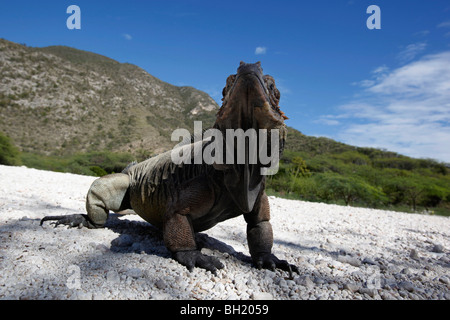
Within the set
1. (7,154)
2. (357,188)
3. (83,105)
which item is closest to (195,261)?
(357,188)

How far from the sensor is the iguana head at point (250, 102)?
192 centimetres

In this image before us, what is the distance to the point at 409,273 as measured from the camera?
3.14 meters

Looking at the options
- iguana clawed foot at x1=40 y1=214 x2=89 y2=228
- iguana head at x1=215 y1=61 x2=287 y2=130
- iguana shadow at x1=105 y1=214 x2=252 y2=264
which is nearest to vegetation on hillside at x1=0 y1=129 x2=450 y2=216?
iguana shadow at x1=105 y1=214 x2=252 y2=264

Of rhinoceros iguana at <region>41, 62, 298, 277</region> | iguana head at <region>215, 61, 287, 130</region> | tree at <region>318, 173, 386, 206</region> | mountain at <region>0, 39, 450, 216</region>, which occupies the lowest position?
tree at <region>318, 173, 386, 206</region>

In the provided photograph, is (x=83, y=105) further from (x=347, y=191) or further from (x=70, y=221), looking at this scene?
(x=70, y=221)

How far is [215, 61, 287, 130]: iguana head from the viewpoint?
6.28 ft

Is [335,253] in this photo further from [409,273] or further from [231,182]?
[231,182]

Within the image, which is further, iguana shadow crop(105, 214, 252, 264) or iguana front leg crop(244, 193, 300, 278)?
iguana shadow crop(105, 214, 252, 264)

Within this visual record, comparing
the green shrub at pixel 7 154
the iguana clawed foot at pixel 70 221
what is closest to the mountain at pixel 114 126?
the green shrub at pixel 7 154

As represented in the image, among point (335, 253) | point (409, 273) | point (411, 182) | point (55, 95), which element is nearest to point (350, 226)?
point (335, 253)

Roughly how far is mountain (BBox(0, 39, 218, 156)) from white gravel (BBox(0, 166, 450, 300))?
122ft

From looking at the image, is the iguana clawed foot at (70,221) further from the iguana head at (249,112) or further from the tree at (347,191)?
the tree at (347,191)

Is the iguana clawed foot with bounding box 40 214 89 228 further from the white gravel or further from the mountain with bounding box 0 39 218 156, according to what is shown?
the mountain with bounding box 0 39 218 156

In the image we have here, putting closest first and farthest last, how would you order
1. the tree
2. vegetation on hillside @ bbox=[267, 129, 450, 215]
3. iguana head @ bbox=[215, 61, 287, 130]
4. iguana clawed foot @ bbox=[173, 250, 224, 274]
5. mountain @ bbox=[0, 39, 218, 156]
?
iguana head @ bbox=[215, 61, 287, 130] → iguana clawed foot @ bbox=[173, 250, 224, 274] → the tree → vegetation on hillside @ bbox=[267, 129, 450, 215] → mountain @ bbox=[0, 39, 218, 156]
